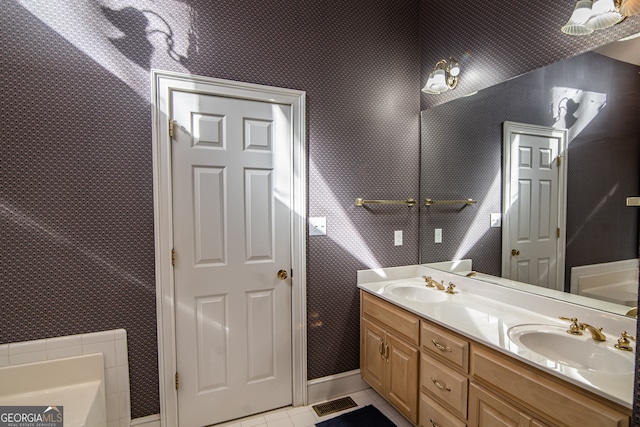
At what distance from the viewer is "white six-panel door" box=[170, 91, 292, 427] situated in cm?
197

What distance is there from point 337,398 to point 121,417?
1.38 m

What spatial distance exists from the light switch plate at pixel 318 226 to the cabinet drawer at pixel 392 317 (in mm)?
557

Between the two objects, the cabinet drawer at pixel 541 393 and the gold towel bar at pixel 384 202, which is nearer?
the cabinet drawer at pixel 541 393

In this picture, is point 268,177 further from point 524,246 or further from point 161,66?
point 524,246

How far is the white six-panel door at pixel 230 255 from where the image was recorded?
1966 mm

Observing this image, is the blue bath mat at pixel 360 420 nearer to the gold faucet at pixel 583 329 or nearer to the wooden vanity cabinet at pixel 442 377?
the wooden vanity cabinet at pixel 442 377

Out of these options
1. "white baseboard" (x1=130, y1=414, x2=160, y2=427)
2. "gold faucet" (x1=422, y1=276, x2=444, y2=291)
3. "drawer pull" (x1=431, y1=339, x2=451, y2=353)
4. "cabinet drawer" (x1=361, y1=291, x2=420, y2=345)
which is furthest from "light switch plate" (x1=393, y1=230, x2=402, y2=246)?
"white baseboard" (x1=130, y1=414, x2=160, y2=427)

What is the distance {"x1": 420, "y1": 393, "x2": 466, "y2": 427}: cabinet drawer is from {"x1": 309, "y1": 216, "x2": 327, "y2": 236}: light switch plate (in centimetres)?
116

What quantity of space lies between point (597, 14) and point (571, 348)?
1.50 metres

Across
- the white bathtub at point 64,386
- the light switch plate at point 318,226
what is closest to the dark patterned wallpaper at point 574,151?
the light switch plate at point 318,226

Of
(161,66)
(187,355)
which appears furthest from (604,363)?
(161,66)

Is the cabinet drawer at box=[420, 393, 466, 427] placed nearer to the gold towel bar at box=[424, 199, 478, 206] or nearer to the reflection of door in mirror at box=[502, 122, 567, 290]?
the reflection of door in mirror at box=[502, 122, 567, 290]

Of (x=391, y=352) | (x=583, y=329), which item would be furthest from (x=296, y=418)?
(x=583, y=329)

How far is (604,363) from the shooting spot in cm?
132
